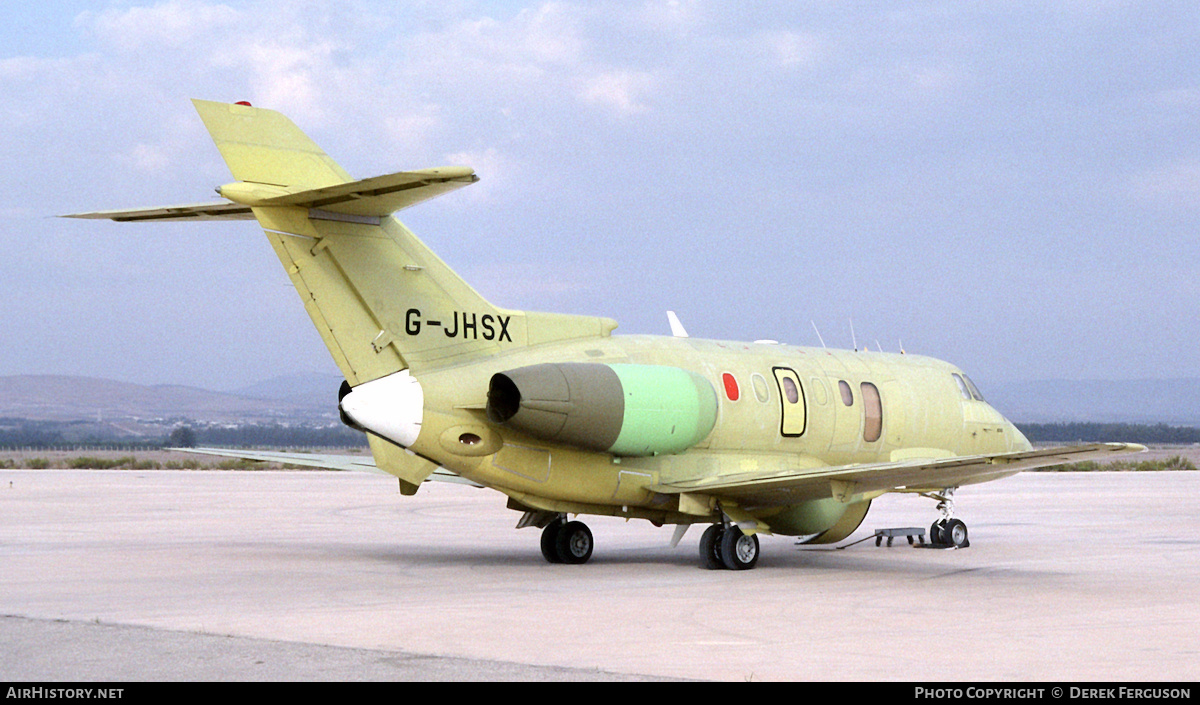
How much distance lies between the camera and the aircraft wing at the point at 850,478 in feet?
53.3

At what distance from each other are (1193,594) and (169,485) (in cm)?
3544

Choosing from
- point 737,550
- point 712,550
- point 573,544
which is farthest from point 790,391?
point 573,544

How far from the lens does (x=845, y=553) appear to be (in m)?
21.5

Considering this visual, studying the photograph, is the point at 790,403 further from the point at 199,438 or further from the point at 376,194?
the point at 199,438

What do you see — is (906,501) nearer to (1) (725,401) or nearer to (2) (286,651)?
(1) (725,401)

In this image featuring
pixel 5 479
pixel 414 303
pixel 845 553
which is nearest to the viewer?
pixel 414 303

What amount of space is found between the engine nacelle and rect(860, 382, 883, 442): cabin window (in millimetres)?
3690

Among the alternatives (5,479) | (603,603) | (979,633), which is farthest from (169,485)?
(979,633)

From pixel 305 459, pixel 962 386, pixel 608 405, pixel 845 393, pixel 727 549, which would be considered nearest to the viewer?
pixel 608 405

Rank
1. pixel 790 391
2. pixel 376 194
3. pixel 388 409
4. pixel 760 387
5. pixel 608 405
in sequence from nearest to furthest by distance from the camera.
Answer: pixel 376 194, pixel 388 409, pixel 608 405, pixel 760 387, pixel 790 391

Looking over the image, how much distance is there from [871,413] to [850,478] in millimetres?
4086

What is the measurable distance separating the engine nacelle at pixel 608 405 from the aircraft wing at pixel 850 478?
0.90m

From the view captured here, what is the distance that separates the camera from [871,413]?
2141cm
